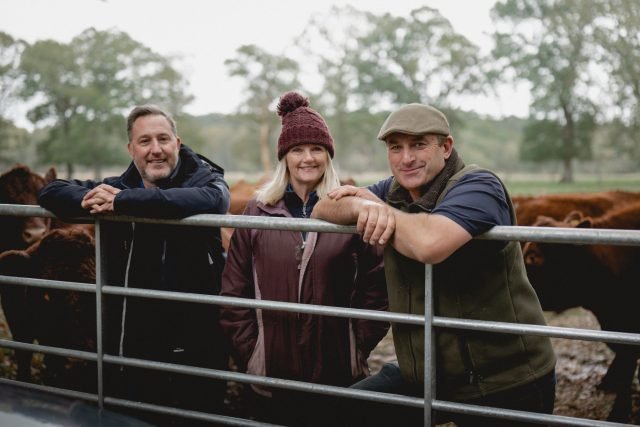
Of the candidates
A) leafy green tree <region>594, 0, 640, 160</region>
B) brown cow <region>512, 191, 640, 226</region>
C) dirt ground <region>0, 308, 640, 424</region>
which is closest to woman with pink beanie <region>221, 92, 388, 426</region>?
dirt ground <region>0, 308, 640, 424</region>

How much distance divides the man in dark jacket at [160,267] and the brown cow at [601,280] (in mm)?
3757

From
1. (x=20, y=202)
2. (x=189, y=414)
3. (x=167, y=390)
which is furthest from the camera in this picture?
(x=20, y=202)

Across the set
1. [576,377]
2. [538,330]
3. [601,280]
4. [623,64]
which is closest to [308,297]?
[538,330]

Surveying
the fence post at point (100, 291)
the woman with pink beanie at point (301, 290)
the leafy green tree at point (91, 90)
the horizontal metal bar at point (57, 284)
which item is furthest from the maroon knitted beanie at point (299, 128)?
the leafy green tree at point (91, 90)

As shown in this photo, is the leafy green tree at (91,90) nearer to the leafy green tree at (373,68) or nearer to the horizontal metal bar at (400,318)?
the leafy green tree at (373,68)

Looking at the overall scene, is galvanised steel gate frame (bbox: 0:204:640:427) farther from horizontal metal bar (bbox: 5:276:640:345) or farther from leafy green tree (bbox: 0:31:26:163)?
leafy green tree (bbox: 0:31:26:163)

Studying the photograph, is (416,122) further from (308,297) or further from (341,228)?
(308,297)

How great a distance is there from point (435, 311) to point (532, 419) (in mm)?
543

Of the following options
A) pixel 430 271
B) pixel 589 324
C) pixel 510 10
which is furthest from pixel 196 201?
pixel 510 10

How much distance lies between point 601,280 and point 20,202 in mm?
6312

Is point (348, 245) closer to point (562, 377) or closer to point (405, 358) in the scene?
point (405, 358)

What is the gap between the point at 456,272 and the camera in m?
2.38

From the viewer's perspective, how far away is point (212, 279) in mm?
3248

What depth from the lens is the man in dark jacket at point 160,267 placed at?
10.1 feet
